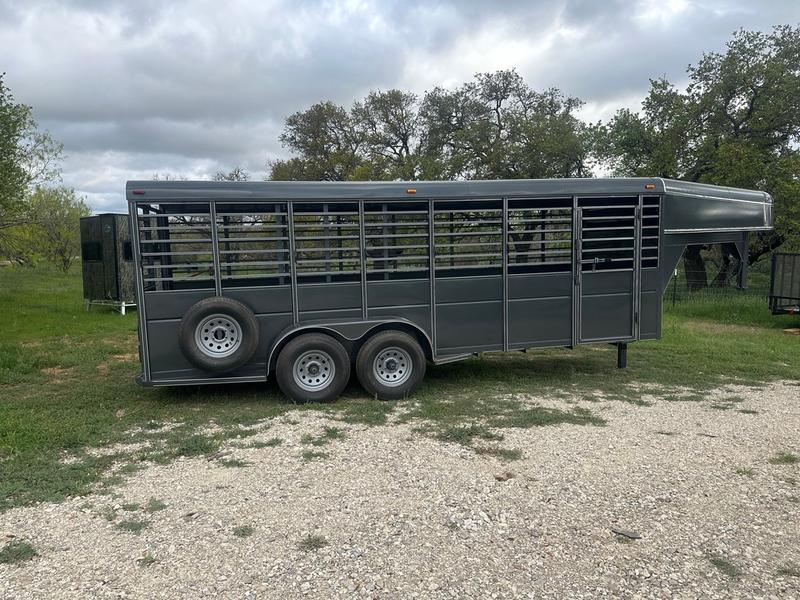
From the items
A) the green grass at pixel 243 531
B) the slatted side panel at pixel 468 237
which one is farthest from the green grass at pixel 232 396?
the slatted side panel at pixel 468 237

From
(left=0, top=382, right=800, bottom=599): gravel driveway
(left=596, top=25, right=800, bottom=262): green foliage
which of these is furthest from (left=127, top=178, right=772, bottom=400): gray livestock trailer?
(left=596, top=25, right=800, bottom=262): green foliage

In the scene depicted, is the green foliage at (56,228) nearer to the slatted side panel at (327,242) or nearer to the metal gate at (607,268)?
the slatted side panel at (327,242)

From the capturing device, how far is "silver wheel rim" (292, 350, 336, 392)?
654cm

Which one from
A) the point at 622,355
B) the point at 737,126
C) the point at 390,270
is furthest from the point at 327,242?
the point at 737,126

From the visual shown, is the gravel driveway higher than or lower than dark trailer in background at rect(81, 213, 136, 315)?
lower

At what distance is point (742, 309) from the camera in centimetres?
1445

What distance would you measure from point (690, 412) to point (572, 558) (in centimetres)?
366

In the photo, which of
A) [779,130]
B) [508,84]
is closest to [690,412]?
[779,130]

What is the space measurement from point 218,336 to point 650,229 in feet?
17.8

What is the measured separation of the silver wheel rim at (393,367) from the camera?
6.77m

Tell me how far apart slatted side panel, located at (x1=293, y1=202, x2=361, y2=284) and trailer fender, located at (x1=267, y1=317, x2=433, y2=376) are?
0.53 metres

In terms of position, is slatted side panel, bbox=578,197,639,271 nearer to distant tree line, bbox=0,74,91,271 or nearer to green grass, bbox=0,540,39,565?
green grass, bbox=0,540,39,565

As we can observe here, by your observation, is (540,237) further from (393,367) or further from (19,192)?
(19,192)

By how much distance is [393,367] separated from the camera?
6844 mm
